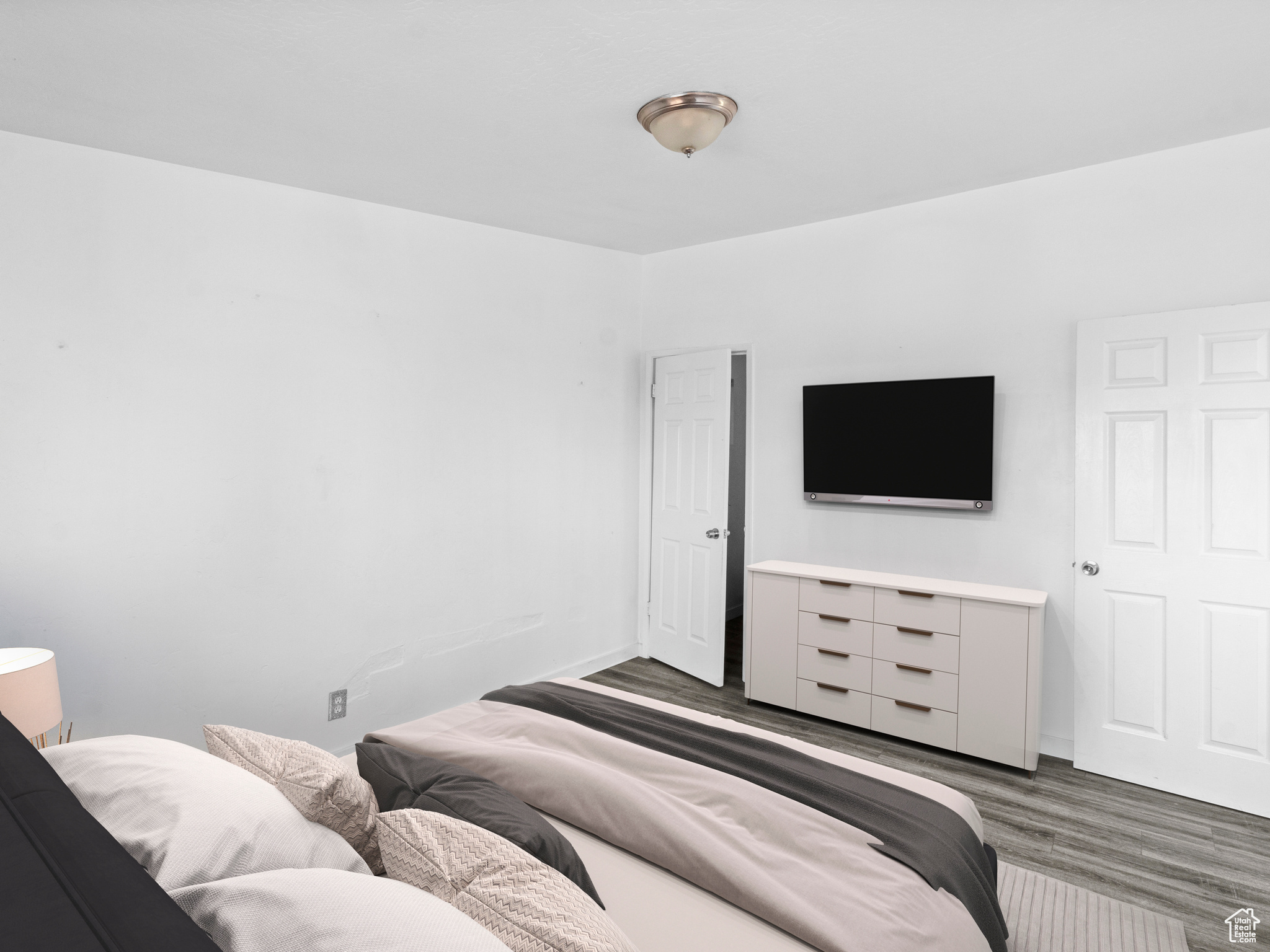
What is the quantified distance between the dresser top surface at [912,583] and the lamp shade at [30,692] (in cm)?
293

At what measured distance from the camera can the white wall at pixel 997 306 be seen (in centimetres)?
281

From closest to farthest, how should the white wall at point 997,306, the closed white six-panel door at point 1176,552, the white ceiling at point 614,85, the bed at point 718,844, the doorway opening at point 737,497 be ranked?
the bed at point 718,844 → the white ceiling at point 614,85 → the closed white six-panel door at point 1176,552 → the white wall at point 997,306 → the doorway opening at point 737,497

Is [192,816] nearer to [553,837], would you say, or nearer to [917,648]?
[553,837]

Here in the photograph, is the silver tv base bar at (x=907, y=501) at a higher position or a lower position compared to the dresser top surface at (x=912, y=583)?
higher

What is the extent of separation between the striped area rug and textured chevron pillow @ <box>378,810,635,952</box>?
1.59 metres

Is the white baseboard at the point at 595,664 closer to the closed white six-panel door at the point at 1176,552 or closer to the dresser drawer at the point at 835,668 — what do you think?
the dresser drawer at the point at 835,668

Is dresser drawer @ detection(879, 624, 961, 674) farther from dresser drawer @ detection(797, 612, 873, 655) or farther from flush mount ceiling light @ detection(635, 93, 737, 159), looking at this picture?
flush mount ceiling light @ detection(635, 93, 737, 159)

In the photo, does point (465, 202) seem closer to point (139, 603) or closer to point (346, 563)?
point (346, 563)

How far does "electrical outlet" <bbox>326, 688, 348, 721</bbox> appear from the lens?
315cm

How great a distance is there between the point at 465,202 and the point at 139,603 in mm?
2218

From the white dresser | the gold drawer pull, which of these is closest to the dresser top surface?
the white dresser

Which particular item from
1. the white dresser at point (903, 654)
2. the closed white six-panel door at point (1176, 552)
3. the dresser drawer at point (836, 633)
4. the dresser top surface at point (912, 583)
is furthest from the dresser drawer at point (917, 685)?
the closed white six-panel door at point (1176, 552)

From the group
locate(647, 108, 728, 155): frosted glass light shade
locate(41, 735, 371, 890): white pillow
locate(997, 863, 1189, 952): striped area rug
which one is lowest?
locate(997, 863, 1189, 952): striped area rug

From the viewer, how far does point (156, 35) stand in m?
1.92
